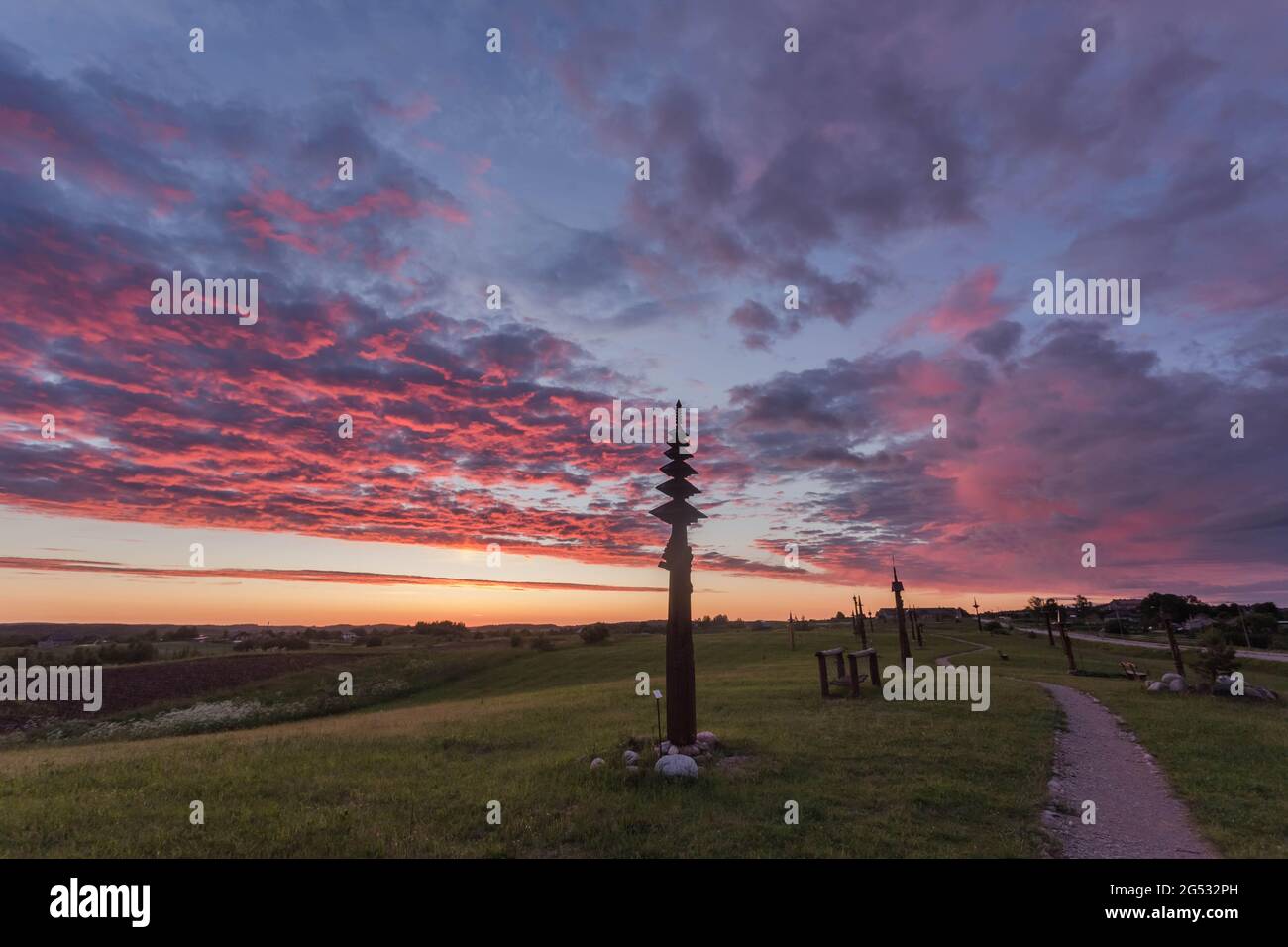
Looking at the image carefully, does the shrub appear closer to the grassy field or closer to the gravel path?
the grassy field

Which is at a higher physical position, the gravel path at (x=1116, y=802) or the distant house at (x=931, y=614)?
the gravel path at (x=1116, y=802)

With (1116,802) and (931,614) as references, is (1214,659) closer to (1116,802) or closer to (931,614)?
(1116,802)

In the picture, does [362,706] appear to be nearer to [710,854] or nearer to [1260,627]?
[710,854]

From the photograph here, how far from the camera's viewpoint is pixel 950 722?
2197 centimetres

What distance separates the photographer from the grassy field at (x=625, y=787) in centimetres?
1109

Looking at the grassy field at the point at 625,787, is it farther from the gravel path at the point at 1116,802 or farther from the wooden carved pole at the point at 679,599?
the wooden carved pole at the point at 679,599

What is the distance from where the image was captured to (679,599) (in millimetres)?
18078

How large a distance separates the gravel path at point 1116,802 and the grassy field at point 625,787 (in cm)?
46

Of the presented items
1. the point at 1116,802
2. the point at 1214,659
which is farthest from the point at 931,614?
the point at 1116,802

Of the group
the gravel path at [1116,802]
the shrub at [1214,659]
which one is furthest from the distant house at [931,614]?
the gravel path at [1116,802]

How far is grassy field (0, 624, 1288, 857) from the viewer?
11.1 m

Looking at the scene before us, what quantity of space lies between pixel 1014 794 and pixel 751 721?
10.2 m

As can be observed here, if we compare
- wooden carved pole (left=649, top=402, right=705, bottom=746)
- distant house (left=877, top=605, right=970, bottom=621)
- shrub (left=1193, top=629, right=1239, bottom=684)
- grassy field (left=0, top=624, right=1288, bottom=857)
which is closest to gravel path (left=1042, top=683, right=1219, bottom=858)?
grassy field (left=0, top=624, right=1288, bottom=857)
